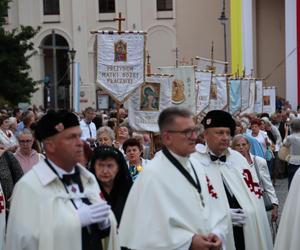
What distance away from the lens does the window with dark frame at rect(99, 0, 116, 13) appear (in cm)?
5597

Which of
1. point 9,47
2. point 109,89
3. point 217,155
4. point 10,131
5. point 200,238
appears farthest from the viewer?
point 9,47

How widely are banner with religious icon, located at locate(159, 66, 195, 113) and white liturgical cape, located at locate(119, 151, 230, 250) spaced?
9635 mm

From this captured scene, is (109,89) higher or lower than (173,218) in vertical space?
higher

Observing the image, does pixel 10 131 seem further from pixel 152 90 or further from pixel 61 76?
pixel 61 76

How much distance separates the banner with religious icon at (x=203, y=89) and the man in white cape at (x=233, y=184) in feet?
36.3

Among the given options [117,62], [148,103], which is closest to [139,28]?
[148,103]

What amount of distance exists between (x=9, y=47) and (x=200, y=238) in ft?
96.2

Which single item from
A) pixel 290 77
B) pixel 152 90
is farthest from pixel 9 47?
pixel 152 90

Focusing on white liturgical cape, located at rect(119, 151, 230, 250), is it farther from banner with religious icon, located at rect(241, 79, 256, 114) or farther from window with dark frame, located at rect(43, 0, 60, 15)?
window with dark frame, located at rect(43, 0, 60, 15)

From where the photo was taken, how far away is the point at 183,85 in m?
15.4

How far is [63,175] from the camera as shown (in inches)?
193

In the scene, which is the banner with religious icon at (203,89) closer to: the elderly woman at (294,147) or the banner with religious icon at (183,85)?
the banner with religious icon at (183,85)

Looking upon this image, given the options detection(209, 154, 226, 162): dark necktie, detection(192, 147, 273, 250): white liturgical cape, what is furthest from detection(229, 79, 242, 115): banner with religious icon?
detection(209, 154, 226, 162): dark necktie

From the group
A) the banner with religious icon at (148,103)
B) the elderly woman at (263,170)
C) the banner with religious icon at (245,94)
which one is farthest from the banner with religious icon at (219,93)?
the elderly woman at (263,170)
